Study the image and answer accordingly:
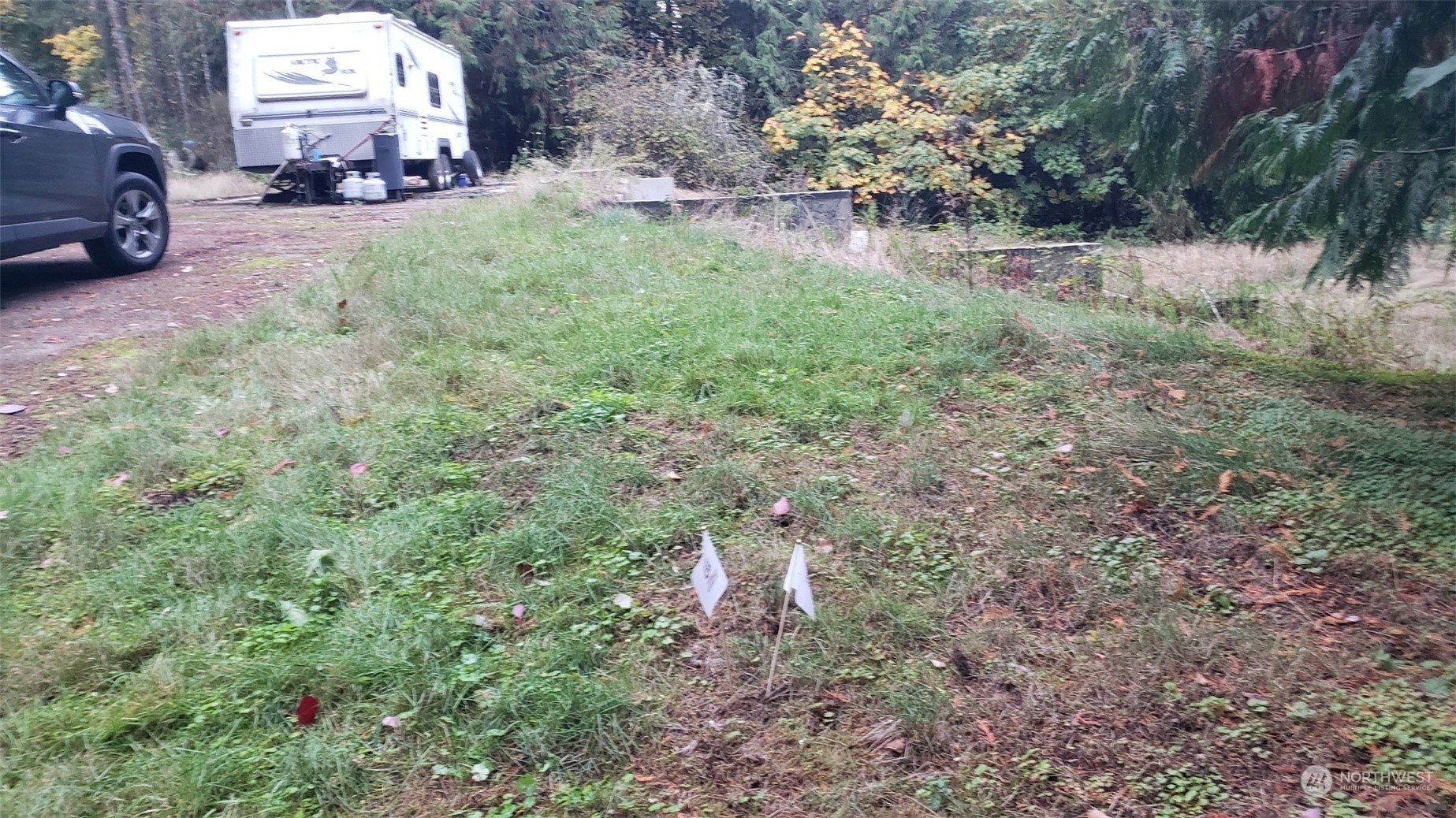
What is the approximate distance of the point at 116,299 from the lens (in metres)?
7.00

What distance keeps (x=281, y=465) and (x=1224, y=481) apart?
13.1 feet

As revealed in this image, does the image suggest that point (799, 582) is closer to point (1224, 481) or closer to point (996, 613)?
point (996, 613)

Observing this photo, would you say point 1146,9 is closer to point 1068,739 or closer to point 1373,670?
point 1373,670

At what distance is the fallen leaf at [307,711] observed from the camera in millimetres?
2750

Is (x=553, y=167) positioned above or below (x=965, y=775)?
above

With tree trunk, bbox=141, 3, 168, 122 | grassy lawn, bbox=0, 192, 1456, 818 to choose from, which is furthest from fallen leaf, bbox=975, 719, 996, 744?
tree trunk, bbox=141, 3, 168, 122

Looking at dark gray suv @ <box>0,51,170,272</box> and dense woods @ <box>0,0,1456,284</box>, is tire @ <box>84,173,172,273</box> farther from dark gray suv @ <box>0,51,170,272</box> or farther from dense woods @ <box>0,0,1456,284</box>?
dense woods @ <box>0,0,1456,284</box>

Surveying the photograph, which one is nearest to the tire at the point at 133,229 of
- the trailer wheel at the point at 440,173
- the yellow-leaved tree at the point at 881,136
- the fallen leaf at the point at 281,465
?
the fallen leaf at the point at 281,465

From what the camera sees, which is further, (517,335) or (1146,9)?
(517,335)

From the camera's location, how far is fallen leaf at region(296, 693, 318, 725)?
275 centimetres

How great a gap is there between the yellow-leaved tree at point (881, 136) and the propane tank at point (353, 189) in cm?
703

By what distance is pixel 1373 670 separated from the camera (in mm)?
2803

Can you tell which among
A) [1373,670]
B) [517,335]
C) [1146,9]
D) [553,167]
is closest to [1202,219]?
[553,167]

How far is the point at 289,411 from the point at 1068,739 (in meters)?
3.86
